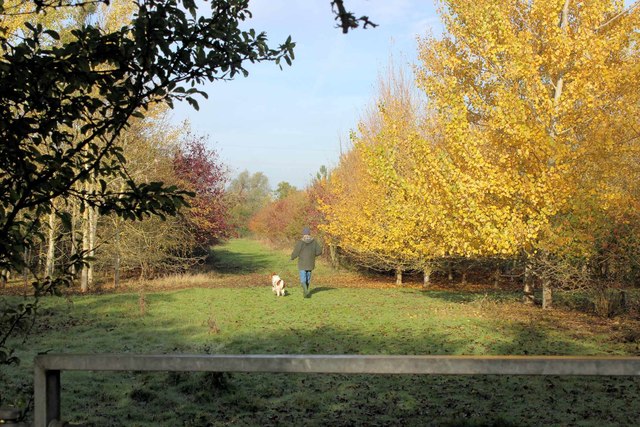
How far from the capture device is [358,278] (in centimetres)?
3222

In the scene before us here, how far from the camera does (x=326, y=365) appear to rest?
2309 millimetres

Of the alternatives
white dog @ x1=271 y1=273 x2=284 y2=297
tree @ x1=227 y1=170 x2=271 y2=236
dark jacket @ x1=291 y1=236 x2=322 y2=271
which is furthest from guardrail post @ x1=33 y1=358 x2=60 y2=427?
tree @ x1=227 y1=170 x2=271 y2=236

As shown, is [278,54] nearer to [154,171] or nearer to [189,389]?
[189,389]

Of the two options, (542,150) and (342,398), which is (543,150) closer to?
(542,150)

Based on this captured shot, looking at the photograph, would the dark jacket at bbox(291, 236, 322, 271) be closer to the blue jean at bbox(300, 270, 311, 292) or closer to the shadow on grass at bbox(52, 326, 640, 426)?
the blue jean at bbox(300, 270, 311, 292)

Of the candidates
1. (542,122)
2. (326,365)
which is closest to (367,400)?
(326,365)

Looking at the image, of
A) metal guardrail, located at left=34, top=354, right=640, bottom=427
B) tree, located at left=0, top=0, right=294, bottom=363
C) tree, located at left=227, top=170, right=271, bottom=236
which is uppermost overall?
tree, located at left=227, top=170, right=271, bottom=236

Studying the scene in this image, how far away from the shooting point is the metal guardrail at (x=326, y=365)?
7.19ft

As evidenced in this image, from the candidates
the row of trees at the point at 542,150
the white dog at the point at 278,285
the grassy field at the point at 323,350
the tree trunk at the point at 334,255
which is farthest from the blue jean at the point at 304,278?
the tree trunk at the point at 334,255

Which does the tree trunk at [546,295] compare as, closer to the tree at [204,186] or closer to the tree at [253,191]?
the tree at [204,186]

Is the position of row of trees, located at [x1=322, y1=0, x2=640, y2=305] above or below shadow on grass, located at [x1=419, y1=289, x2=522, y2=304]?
above

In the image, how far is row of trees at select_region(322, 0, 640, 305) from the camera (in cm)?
1327

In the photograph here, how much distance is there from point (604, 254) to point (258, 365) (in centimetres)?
1376

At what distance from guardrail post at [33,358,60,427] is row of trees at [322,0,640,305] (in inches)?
465
